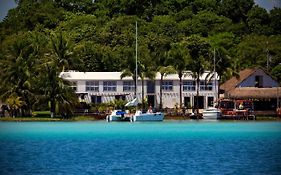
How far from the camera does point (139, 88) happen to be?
72125 millimetres

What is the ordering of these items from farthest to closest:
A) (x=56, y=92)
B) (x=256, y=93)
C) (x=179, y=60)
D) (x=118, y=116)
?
1. (x=256, y=93)
2. (x=179, y=60)
3. (x=118, y=116)
4. (x=56, y=92)

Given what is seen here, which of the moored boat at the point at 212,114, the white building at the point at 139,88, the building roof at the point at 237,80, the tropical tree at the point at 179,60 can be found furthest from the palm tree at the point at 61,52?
the building roof at the point at 237,80

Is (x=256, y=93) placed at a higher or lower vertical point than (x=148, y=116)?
higher

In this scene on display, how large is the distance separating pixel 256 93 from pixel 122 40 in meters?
21.9

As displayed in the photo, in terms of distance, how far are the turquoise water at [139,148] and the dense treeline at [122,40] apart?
678 centimetres

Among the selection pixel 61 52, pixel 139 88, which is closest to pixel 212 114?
pixel 139 88

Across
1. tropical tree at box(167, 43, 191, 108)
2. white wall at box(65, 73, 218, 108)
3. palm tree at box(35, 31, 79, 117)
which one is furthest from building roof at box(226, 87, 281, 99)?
palm tree at box(35, 31, 79, 117)

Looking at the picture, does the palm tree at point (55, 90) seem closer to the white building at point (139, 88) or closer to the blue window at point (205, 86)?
the white building at point (139, 88)

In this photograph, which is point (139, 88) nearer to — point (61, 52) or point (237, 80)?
point (61, 52)

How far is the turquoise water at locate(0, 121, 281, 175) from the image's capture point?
27859 mm

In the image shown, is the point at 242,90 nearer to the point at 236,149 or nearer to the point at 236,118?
the point at 236,118

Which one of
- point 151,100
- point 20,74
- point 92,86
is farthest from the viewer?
point 151,100

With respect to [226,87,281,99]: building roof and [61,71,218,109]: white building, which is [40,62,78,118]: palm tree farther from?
[226,87,281,99]: building roof

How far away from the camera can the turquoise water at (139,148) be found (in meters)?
27.9
